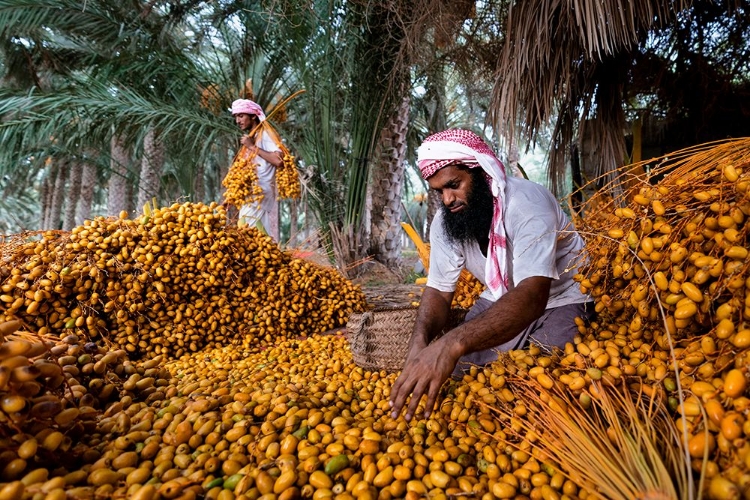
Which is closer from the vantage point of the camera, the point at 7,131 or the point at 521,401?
the point at 521,401

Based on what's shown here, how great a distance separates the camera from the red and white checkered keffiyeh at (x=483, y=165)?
2145 millimetres

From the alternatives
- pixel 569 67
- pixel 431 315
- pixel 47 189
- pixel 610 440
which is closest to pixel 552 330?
pixel 431 315

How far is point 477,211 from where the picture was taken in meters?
2.24

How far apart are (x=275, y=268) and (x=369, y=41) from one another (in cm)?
360

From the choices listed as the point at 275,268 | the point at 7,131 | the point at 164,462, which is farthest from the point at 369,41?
the point at 7,131

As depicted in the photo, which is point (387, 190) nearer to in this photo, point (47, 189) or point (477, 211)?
point (477, 211)

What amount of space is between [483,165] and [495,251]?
44 cm

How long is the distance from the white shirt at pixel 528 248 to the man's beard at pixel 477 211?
0.09m

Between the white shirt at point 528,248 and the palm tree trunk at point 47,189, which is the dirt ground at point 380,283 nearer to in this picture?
the white shirt at point 528,248

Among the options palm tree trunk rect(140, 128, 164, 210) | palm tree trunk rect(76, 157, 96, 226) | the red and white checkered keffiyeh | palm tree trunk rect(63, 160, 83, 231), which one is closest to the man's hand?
the red and white checkered keffiyeh

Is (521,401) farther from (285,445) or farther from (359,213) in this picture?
(359,213)

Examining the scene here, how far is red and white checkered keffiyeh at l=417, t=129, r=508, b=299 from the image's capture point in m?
2.14

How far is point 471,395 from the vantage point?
1.59m

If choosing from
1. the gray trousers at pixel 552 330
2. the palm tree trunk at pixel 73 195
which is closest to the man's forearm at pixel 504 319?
the gray trousers at pixel 552 330
